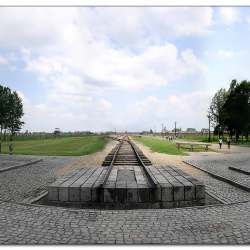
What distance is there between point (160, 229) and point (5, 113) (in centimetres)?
7691

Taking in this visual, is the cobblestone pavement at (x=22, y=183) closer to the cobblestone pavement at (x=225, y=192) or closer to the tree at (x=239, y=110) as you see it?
the cobblestone pavement at (x=225, y=192)

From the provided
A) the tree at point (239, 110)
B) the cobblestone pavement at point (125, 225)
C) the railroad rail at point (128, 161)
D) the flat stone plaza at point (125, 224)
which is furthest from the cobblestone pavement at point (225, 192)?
the tree at point (239, 110)

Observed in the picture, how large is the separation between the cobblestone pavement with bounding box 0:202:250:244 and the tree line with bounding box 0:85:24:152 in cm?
7085

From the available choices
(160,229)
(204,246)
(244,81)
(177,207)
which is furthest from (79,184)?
(244,81)

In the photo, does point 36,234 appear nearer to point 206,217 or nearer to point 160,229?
point 160,229

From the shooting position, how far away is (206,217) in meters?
7.61

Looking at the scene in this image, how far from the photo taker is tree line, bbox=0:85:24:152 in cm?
7825

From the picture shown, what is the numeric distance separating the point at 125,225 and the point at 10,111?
8335cm

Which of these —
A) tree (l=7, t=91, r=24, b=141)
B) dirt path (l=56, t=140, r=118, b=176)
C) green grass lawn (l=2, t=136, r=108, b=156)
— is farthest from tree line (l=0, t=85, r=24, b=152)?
dirt path (l=56, t=140, r=118, b=176)

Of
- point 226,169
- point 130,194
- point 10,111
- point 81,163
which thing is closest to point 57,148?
point 81,163

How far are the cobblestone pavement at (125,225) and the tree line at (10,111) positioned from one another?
70.9 metres

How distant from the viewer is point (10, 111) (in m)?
86.1

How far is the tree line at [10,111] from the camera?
3081 inches

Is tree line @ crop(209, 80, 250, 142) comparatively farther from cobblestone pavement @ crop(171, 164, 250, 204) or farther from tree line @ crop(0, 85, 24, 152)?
cobblestone pavement @ crop(171, 164, 250, 204)
